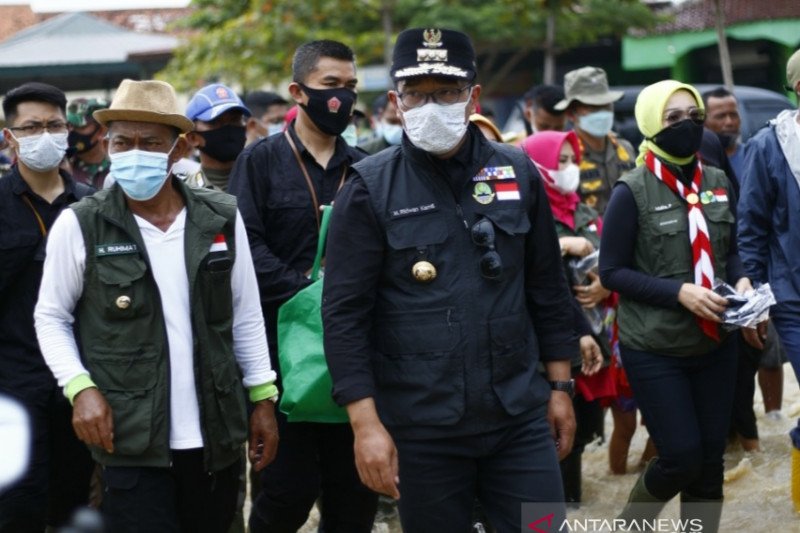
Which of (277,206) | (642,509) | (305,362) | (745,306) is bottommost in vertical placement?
(642,509)

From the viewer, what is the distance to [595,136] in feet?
26.6

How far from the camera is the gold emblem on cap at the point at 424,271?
4074 mm

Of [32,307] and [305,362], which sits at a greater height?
[32,307]

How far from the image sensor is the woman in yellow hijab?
18.2 ft

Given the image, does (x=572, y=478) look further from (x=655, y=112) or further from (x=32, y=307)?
(x=32, y=307)

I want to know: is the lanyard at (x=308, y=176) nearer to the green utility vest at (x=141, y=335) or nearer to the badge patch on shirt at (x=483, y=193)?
the green utility vest at (x=141, y=335)

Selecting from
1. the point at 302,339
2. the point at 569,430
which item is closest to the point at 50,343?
the point at 302,339

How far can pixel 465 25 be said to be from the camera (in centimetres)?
2767

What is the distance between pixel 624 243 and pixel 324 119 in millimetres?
1521

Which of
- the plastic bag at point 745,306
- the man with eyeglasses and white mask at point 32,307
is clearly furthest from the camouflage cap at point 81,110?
the plastic bag at point 745,306

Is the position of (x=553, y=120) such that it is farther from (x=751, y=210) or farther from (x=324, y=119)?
(x=324, y=119)

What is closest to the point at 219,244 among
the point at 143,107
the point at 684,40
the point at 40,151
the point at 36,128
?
the point at 143,107

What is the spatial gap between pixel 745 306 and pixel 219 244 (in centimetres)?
244

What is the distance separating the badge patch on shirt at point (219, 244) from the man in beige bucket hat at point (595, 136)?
3508 mm
